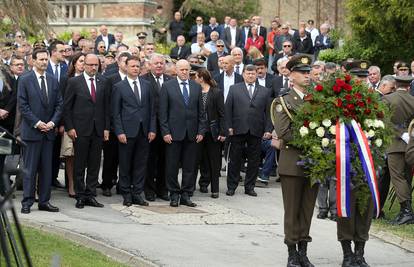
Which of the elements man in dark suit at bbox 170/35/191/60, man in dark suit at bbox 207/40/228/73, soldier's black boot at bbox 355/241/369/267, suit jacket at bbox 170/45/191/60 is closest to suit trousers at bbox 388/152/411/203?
soldier's black boot at bbox 355/241/369/267

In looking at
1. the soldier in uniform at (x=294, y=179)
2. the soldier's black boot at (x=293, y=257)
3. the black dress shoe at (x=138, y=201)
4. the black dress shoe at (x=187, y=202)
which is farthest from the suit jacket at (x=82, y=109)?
the soldier's black boot at (x=293, y=257)

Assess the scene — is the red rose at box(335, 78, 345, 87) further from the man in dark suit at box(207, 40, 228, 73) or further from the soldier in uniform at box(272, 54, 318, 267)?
the man in dark suit at box(207, 40, 228, 73)

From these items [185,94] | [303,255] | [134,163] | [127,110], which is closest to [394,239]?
[303,255]

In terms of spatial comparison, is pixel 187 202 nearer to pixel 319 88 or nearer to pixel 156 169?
pixel 156 169

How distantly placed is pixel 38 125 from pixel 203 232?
280 centimetres

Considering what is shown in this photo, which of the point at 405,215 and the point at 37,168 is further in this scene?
the point at 405,215

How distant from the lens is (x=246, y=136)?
642 inches

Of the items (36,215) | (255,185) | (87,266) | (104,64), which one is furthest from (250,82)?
(87,266)

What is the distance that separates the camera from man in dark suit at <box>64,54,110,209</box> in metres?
14.1

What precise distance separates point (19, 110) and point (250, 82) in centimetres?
448

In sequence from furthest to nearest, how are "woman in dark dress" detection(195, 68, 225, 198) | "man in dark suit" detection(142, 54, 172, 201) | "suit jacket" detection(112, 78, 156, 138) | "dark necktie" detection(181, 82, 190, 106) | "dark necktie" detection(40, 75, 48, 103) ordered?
"woman in dark dress" detection(195, 68, 225, 198) < "man in dark suit" detection(142, 54, 172, 201) < "dark necktie" detection(181, 82, 190, 106) < "suit jacket" detection(112, 78, 156, 138) < "dark necktie" detection(40, 75, 48, 103)

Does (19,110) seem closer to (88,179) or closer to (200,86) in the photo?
(88,179)

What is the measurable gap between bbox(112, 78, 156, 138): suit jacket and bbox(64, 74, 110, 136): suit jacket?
0.25 metres

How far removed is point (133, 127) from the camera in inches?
571
